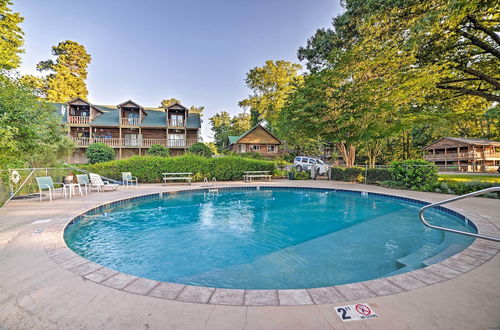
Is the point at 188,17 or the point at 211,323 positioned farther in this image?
the point at 188,17

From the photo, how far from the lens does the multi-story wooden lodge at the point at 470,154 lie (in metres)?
26.3

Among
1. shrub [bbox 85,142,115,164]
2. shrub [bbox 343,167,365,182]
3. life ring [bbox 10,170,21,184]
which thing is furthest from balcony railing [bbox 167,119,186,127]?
shrub [bbox 343,167,365,182]

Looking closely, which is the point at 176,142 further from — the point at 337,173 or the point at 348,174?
the point at 348,174

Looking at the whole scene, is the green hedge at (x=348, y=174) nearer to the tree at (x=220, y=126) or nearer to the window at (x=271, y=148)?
the window at (x=271, y=148)

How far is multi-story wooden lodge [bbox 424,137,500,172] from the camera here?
26.3m

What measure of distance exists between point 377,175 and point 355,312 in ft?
45.8

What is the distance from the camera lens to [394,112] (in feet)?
44.4

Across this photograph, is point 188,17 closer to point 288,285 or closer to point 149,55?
point 149,55

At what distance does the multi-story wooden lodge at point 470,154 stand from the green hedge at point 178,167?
85.8 ft

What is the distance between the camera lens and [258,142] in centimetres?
3084

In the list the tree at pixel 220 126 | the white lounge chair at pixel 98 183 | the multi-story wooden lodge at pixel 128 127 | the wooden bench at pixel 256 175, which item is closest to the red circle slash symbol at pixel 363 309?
the white lounge chair at pixel 98 183

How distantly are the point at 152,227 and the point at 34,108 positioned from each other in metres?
6.64

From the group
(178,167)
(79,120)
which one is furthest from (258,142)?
(79,120)

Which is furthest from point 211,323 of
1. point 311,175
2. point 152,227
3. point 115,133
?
point 115,133
